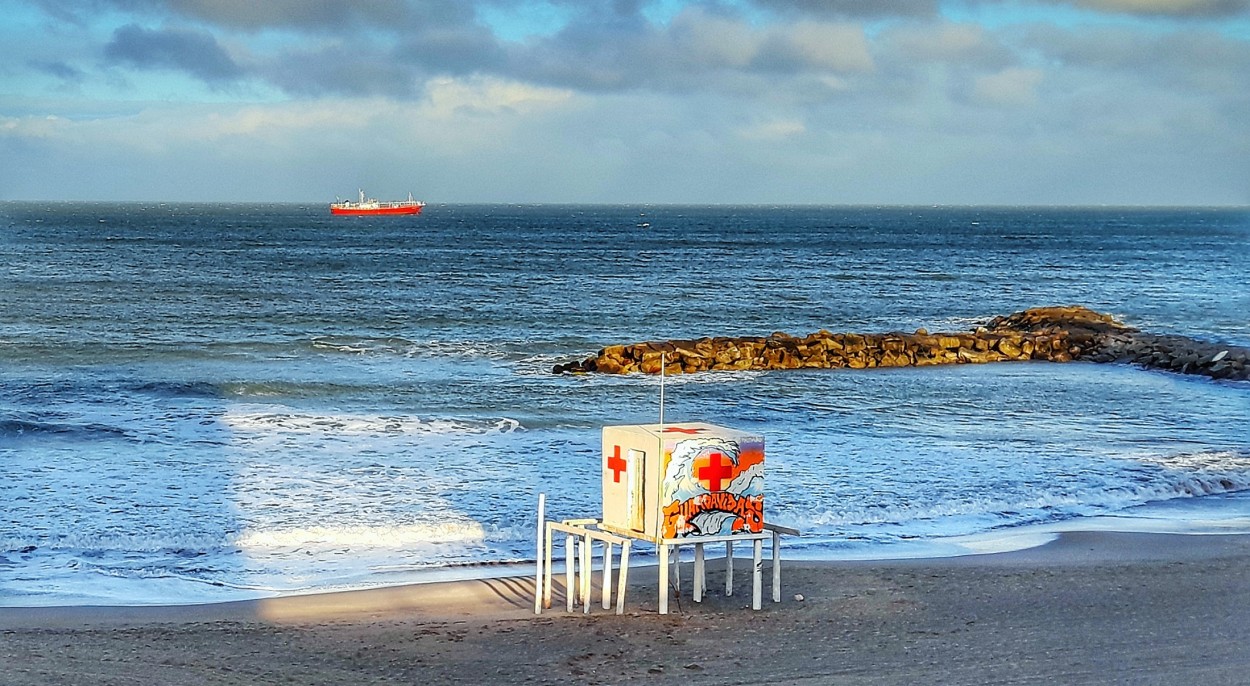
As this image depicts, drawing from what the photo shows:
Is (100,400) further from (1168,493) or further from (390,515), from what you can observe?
(1168,493)

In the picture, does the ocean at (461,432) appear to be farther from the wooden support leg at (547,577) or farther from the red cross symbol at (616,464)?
the red cross symbol at (616,464)

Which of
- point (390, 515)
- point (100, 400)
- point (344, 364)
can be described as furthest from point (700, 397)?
point (390, 515)

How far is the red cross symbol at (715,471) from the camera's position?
1051cm

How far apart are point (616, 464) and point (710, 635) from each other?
4.69ft

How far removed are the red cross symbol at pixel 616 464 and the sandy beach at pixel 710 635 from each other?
1.06 m

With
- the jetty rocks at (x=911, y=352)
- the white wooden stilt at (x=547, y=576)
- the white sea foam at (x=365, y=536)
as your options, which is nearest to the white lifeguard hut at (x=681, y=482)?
the white wooden stilt at (x=547, y=576)

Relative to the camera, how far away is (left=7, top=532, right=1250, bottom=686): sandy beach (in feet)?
30.8

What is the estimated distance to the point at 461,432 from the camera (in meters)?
21.6

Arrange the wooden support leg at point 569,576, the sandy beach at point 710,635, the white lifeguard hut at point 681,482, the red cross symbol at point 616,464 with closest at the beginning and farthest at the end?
the sandy beach at point 710,635 → the white lifeguard hut at point 681,482 → the red cross symbol at point 616,464 → the wooden support leg at point 569,576

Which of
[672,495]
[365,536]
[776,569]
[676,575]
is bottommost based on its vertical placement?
[365,536]

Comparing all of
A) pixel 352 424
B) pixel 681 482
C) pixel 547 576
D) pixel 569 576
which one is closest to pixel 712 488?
pixel 681 482

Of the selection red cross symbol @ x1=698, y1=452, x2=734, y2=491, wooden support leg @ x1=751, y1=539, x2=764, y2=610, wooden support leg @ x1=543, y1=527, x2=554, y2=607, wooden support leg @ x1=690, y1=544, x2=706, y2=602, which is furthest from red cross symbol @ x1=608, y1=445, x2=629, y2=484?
wooden support leg @ x1=751, y1=539, x2=764, y2=610

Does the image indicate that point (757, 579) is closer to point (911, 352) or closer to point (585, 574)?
point (585, 574)

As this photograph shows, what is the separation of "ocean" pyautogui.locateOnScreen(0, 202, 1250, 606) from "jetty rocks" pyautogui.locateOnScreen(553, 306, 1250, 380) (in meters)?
1.16
